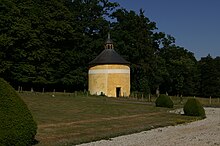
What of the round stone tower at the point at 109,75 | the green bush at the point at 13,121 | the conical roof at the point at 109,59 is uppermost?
the conical roof at the point at 109,59

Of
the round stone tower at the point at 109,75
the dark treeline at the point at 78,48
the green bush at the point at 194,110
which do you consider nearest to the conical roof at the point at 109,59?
the round stone tower at the point at 109,75

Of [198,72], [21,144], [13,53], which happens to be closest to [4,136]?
[21,144]

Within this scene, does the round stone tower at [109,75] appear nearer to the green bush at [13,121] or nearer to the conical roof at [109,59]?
the conical roof at [109,59]

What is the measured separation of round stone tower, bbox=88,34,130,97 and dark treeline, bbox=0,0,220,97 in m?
4.37

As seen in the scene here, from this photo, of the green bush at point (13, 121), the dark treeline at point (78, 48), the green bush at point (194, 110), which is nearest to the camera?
the green bush at point (13, 121)

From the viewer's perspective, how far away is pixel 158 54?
73250mm

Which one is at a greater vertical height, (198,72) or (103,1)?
(103,1)

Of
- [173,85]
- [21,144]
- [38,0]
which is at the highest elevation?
[38,0]

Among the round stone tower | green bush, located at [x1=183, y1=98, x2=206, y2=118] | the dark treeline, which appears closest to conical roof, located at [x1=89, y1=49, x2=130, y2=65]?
the round stone tower

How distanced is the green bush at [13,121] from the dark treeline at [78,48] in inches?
1390

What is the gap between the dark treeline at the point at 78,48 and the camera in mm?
48219

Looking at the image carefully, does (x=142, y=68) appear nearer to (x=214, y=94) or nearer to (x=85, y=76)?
(x=85, y=76)

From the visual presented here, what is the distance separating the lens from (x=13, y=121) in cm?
1037

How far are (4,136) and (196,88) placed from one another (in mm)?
67534
